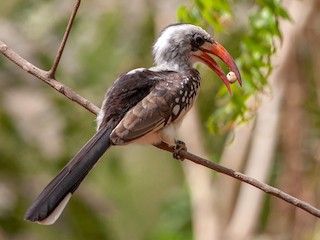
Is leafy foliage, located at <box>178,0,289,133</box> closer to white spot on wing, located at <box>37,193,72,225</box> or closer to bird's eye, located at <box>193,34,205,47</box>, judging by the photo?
bird's eye, located at <box>193,34,205,47</box>

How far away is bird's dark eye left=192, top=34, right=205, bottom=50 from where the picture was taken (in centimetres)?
356

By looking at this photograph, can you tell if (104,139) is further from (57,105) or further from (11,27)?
(11,27)

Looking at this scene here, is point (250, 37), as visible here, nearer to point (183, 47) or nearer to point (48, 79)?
point (183, 47)

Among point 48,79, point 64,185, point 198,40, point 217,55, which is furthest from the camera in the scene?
point 198,40

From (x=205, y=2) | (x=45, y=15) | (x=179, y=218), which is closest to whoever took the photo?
(x=205, y=2)

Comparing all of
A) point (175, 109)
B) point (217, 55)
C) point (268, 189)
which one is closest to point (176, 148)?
point (175, 109)

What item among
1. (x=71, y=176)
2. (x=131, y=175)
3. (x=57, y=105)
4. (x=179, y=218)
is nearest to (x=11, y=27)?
(x=57, y=105)

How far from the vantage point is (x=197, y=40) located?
3.57 metres

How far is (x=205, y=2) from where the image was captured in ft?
10.4

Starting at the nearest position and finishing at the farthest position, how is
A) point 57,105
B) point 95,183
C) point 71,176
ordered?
point 71,176, point 57,105, point 95,183

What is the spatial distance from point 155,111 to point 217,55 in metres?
0.47

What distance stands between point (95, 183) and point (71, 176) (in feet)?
16.3

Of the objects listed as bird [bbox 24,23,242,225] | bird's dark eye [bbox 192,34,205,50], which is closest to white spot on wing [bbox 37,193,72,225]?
bird [bbox 24,23,242,225]

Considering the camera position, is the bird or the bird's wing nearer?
the bird
